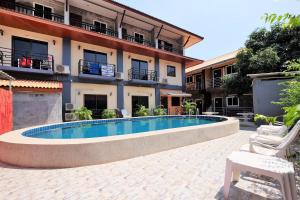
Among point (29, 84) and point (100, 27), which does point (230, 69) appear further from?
point (29, 84)

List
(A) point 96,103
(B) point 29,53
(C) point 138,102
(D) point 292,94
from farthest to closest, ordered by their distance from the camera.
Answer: (C) point 138,102, (A) point 96,103, (B) point 29,53, (D) point 292,94

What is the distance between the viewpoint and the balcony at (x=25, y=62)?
37.5ft

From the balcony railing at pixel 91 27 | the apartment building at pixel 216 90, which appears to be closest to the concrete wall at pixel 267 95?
the apartment building at pixel 216 90

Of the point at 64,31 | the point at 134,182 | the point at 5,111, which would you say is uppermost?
the point at 64,31

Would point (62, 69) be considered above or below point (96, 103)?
above

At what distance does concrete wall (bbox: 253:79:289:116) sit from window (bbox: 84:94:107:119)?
1201 cm

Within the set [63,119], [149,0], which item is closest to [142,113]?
[63,119]

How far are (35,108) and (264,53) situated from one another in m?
17.2

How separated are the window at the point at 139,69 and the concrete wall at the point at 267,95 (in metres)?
10.4

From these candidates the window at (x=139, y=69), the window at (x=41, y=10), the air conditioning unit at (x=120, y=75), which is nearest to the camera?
the window at (x=41, y=10)

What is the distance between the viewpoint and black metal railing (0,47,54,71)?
11594 mm

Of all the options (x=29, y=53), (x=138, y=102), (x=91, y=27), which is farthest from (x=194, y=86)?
(x=29, y=53)

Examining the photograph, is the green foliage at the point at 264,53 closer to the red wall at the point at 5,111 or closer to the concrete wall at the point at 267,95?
the concrete wall at the point at 267,95

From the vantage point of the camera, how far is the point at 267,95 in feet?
36.9
